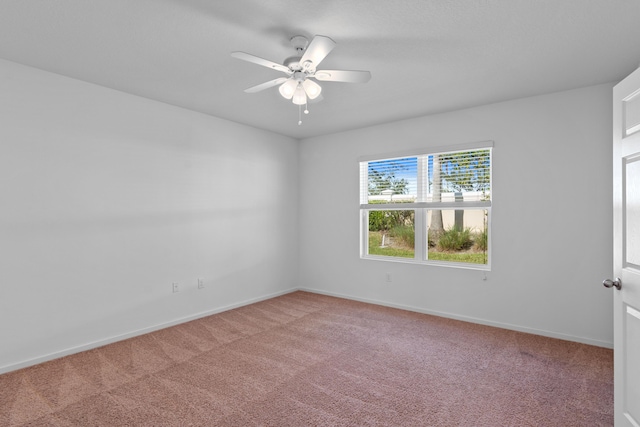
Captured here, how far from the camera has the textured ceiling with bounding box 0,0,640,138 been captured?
2039mm

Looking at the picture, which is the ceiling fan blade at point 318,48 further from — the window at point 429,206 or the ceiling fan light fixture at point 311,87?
the window at point 429,206

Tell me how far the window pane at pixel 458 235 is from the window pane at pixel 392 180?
0.45 m

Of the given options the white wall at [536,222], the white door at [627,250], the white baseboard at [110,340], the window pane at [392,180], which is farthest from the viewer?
the window pane at [392,180]

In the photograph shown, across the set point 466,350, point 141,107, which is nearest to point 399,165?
point 466,350

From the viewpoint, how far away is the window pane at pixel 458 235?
13.1ft

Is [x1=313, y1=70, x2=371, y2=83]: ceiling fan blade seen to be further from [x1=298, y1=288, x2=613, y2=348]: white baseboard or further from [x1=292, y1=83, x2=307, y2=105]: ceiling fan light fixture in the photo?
[x1=298, y1=288, x2=613, y2=348]: white baseboard

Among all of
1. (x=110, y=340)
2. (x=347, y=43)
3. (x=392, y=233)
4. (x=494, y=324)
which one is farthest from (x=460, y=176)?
(x=110, y=340)

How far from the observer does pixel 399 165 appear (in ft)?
15.1

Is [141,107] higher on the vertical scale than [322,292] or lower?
higher

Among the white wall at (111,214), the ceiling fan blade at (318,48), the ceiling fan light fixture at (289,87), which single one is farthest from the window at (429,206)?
the ceiling fan blade at (318,48)

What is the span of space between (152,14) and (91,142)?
167 cm

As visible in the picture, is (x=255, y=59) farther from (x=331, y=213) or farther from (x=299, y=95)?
(x=331, y=213)

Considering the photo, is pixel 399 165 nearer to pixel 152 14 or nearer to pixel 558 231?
pixel 558 231

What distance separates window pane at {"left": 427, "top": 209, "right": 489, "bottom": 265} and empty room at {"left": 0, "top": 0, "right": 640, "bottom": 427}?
0.09ft
